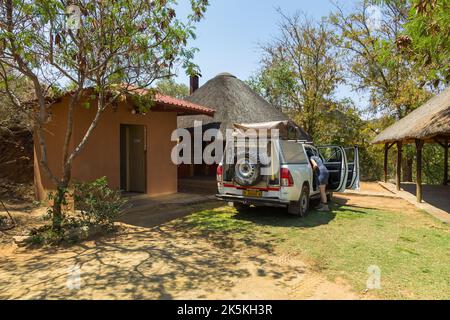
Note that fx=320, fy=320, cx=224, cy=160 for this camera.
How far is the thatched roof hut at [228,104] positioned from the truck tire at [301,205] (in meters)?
6.11

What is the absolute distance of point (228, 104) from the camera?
1523 cm

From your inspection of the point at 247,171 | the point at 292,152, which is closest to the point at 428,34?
the point at 292,152

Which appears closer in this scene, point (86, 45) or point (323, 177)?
point (86, 45)

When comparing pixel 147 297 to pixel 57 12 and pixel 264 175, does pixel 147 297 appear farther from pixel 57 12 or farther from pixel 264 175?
pixel 57 12

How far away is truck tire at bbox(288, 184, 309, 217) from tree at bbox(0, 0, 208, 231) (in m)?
4.08

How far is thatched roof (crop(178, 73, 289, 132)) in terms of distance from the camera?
47.9ft

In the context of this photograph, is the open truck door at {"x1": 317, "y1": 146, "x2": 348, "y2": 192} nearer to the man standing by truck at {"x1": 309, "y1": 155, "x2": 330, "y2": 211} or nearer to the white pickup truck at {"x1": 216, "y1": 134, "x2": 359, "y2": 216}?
the man standing by truck at {"x1": 309, "y1": 155, "x2": 330, "y2": 211}

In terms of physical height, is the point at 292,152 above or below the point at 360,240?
above

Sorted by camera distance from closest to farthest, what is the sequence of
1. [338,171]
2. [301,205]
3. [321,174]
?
[301,205], [321,174], [338,171]

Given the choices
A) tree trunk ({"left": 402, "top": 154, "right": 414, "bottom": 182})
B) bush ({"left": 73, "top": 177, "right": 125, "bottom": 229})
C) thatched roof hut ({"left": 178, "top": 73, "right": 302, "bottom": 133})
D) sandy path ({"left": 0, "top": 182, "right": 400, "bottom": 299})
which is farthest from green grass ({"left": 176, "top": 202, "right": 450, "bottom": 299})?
tree trunk ({"left": 402, "top": 154, "right": 414, "bottom": 182})

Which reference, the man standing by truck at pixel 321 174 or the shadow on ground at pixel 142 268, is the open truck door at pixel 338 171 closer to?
the man standing by truck at pixel 321 174

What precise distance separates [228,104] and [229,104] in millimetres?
58

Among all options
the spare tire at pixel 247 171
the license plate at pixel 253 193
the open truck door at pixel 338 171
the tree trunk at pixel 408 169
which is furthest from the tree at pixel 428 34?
the tree trunk at pixel 408 169

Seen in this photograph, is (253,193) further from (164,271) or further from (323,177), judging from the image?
(164,271)
